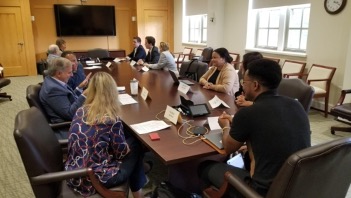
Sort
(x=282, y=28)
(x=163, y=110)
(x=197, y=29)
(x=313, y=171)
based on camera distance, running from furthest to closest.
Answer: (x=197, y=29)
(x=282, y=28)
(x=163, y=110)
(x=313, y=171)

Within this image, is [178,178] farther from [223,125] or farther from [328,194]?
[328,194]

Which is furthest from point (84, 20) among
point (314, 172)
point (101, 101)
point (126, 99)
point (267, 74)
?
point (314, 172)

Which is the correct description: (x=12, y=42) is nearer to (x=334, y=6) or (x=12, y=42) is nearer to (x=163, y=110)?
(x=163, y=110)

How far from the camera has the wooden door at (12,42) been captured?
25.0 ft

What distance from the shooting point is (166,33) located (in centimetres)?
949

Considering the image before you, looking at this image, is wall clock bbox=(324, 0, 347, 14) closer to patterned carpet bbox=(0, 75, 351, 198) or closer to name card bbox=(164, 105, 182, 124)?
patterned carpet bbox=(0, 75, 351, 198)

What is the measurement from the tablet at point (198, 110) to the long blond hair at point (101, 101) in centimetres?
60

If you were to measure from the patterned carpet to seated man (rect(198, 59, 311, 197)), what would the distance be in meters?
1.24

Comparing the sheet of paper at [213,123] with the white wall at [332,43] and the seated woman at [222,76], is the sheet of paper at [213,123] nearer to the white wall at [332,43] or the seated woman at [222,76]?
the seated woman at [222,76]

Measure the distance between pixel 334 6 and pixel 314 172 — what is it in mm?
4077

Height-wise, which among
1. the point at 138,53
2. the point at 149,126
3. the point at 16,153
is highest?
the point at 138,53

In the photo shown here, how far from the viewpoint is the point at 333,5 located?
4293 mm

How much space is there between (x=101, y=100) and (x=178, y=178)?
2.73 ft

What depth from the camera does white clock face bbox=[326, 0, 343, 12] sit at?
13.9 feet
